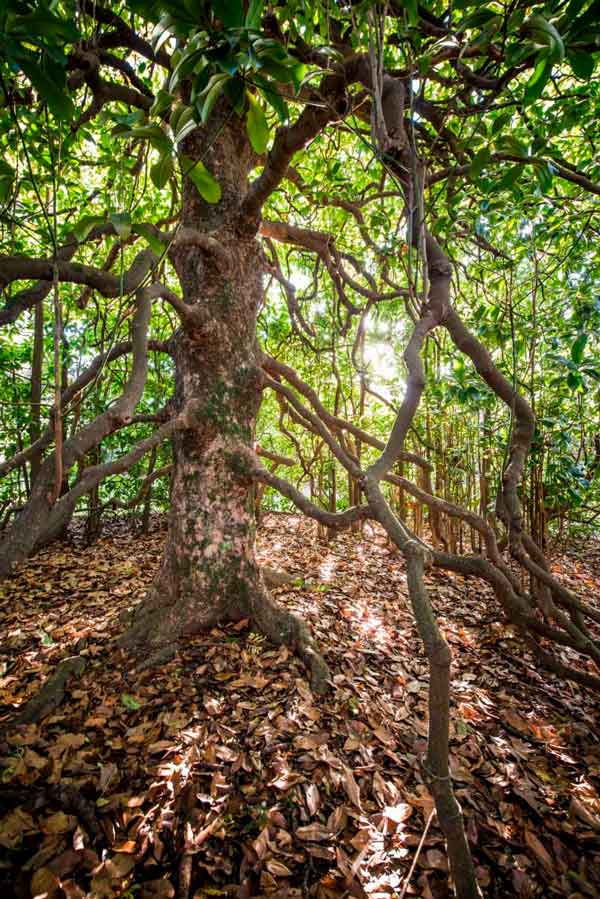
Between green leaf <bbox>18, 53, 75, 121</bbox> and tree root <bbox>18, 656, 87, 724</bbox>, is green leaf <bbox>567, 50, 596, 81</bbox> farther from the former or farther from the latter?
tree root <bbox>18, 656, 87, 724</bbox>

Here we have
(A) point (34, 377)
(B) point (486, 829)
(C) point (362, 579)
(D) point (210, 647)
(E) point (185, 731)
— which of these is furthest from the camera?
(A) point (34, 377)

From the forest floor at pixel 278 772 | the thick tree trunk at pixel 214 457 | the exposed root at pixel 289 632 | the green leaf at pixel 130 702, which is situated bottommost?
the forest floor at pixel 278 772

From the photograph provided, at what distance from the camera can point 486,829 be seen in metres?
1.59

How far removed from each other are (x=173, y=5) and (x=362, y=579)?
4.13m

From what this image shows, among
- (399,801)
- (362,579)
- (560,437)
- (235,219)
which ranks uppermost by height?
(235,219)

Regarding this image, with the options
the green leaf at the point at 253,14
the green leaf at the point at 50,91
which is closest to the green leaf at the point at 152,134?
the green leaf at the point at 50,91

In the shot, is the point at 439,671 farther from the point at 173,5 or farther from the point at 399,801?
the point at 173,5

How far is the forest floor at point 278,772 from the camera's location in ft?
4.50

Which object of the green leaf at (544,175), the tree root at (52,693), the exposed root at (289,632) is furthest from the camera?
the exposed root at (289,632)

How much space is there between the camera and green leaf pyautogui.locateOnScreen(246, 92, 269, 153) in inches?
33.4

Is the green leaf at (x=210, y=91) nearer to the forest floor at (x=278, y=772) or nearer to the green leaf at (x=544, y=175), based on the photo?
the green leaf at (x=544, y=175)

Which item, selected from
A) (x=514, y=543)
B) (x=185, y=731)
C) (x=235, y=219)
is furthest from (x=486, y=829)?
(x=235, y=219)

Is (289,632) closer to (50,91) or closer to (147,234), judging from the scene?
(147,234)

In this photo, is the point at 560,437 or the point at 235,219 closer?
the point at 235,219
